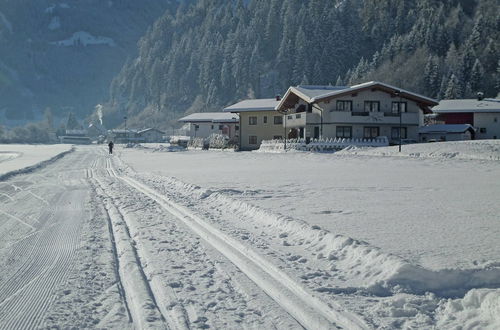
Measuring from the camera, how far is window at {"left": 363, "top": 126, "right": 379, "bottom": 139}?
169 feet

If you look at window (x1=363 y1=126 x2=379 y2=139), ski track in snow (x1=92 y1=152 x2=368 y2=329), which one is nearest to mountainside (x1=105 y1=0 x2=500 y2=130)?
window (x1=363 y1=126 x2=379 y2=139)

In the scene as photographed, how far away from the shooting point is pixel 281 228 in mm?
9469

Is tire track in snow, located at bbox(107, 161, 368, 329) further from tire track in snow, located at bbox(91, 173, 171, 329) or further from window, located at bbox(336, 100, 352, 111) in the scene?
window, located at bbox(336, 100, 352, 111)

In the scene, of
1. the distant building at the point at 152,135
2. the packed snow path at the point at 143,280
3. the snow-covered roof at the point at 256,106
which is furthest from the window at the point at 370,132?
the distant building at the point at 152,135

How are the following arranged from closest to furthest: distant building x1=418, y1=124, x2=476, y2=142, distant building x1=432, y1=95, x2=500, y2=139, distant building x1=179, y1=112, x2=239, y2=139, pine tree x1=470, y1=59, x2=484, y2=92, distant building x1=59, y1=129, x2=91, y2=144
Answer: distant building x1=418, y1=124, x2=476, y2=142 < distant building x1=432, y1=95, x2=500, y2=139 < distant building x1=179, y1=112, x2=239, y2=139 < pine tree x1=470, y1=59, x2=484, y2=92 < distant building x1=59, y1=129, x2=91, y2=144

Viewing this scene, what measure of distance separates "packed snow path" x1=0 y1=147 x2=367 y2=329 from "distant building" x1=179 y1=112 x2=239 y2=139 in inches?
2652

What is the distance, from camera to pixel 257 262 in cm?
702

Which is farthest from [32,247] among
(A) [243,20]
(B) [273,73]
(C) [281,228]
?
(A) [243,20]

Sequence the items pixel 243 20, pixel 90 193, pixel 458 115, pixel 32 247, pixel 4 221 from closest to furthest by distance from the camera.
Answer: pixel 32 247 → pixel 4 221 → pixel 90 193 → pixel 458 115 → pixel 243 20

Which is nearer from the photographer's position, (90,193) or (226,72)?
(90,193)

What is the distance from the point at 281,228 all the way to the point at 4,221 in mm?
6628

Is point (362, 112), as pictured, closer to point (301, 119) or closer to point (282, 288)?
point (301, 119)

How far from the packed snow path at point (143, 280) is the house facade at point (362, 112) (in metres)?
40.8

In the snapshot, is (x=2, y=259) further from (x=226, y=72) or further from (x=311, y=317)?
(x=226, y=72)
